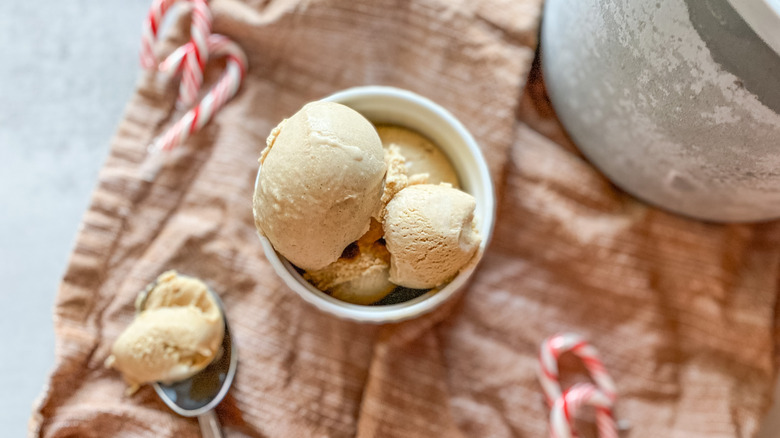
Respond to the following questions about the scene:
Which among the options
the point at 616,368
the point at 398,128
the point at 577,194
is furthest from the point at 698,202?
the point at 398,128

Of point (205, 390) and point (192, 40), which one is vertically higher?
point (192, 40)

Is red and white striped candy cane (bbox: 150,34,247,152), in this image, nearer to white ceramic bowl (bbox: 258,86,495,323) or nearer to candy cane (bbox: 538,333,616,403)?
white ceramic bowl (bbox: 258,86,495,323)

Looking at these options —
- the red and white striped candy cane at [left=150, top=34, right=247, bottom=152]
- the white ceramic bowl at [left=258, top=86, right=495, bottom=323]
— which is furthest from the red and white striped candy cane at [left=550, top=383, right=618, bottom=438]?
the red and white striped candy cane at [left=150, top=34, right=247, bottom=152]

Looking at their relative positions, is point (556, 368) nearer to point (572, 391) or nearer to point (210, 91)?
point (572, 391)

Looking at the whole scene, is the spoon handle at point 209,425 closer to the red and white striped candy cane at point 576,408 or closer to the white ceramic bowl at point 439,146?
the white ceramic bowl at point 439,146

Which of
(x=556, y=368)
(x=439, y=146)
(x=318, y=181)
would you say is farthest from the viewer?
(x=556, y=368)

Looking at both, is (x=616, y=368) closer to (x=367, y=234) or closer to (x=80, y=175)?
(x=367, y=234)

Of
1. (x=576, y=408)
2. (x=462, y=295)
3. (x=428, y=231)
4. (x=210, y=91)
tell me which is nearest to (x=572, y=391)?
(x=576, y=408)
